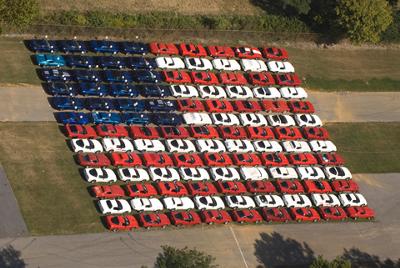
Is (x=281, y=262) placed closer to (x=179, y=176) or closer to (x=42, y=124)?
(x=179, y=176)

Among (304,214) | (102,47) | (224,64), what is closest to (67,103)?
(102,47)

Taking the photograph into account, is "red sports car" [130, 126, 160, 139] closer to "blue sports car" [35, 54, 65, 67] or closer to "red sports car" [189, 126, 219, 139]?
"red sports car" [189, 126, 219, 139]

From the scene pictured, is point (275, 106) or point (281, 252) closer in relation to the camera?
point (281, 252)

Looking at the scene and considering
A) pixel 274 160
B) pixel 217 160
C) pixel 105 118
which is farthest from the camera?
pixel 274 160

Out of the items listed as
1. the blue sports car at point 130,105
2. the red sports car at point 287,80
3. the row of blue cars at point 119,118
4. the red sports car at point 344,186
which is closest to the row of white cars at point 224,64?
the red sports car at point 287,80

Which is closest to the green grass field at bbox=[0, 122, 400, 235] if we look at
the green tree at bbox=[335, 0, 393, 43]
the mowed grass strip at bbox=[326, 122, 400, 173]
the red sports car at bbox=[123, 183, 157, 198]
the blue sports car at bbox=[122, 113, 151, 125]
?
the red sports car at bbox=[123, 183, 157, 198]

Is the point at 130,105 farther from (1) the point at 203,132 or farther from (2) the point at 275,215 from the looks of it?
(2) the point at 275,215

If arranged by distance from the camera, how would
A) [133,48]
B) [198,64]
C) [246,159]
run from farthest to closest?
[198,64] < [133,48] < [246,159]
